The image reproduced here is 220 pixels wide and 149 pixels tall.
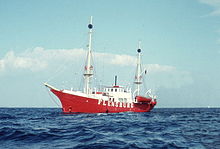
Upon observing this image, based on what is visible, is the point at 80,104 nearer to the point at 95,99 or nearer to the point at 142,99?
the point at 95,99

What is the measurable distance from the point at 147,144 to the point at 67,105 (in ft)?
118

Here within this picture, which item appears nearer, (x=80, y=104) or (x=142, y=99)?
(x=80, y=104)

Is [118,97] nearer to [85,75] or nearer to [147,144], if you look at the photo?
[85,75]

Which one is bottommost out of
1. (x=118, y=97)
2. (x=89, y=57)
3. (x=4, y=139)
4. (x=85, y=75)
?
(x=4, y=139)

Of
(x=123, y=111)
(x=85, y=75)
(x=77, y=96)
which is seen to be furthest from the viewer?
(x=123, y=111)

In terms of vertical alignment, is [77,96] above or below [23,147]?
above

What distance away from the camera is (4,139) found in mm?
17453

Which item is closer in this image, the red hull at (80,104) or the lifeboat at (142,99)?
the red hull at (80,104)

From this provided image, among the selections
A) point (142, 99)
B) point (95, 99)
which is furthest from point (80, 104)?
point (142, 99)

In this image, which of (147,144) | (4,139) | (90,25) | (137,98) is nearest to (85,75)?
(90,25)

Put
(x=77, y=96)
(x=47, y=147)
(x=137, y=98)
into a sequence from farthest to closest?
Answer: (x=137, y=98), (x=77, y=96), (x=47, y=147)

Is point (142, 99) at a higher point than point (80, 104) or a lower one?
higher

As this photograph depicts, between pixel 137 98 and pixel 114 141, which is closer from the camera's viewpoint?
pixel 114 141

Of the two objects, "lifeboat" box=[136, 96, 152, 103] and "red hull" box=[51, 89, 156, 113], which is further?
"lifeboat" box=[136, 96, 152, 103]
